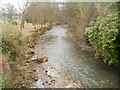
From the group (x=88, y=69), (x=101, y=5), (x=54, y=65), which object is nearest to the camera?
(x=88, y=69)

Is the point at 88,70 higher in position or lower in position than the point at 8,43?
lower

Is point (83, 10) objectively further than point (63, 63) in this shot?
Yes

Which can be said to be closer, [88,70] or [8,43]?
[8,43]

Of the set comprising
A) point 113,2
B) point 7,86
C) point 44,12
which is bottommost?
point 7,86

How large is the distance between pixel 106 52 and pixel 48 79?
404cm

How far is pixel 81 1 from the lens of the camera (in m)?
16.6

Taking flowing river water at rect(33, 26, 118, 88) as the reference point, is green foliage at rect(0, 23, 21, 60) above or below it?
above

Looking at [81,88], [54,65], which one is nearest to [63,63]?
[54,65]

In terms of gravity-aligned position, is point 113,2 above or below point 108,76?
above

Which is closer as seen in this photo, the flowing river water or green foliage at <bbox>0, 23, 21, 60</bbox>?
the flowing river water

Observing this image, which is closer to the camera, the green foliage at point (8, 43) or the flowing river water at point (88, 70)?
the flowing river water at point (88, 70)

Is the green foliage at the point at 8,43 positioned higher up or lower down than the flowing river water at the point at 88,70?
higher up

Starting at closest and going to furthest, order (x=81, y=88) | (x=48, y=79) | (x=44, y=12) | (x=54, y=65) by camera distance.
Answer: (x=81, y=88) → (x=48, y=79) → (x=54, y=65) → (x=44, y=12)

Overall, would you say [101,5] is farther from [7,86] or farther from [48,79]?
[7,86]
